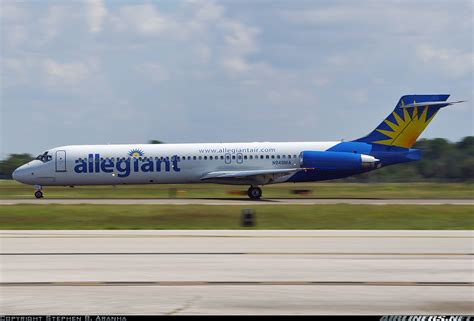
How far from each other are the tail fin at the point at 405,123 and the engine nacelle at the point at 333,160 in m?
1.77

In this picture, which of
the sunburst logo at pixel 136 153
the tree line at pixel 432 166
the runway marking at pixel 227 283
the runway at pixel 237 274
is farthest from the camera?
the tree line at pixel 432 166

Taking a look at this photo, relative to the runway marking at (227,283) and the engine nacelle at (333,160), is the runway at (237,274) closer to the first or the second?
the runway marking at (227,283)

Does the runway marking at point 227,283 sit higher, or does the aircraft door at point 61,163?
the aircraft door at point 61,163

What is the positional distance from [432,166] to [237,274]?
4730 inches

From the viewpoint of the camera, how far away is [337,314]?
39.7ft

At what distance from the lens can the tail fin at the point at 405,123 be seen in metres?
49.3

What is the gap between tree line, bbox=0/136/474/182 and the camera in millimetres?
113725

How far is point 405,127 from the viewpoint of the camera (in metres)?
49.2

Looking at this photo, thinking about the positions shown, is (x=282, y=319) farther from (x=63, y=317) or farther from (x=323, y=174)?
(x=323, y=174)

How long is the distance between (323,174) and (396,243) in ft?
88.4

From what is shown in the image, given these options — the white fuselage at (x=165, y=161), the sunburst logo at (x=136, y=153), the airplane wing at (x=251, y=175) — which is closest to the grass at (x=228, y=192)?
the airplane wing at (x=251, y=175)

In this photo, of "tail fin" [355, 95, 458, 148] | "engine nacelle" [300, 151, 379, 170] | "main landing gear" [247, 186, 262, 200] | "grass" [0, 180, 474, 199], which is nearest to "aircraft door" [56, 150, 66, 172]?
"grass" [0, 180, 474, 199]

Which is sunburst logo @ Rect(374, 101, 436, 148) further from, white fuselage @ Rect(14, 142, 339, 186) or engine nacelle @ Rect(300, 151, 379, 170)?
white fuselage @ Rect(14, 142, 339, 186)

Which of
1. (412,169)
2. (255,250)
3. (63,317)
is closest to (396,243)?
(255,250)
